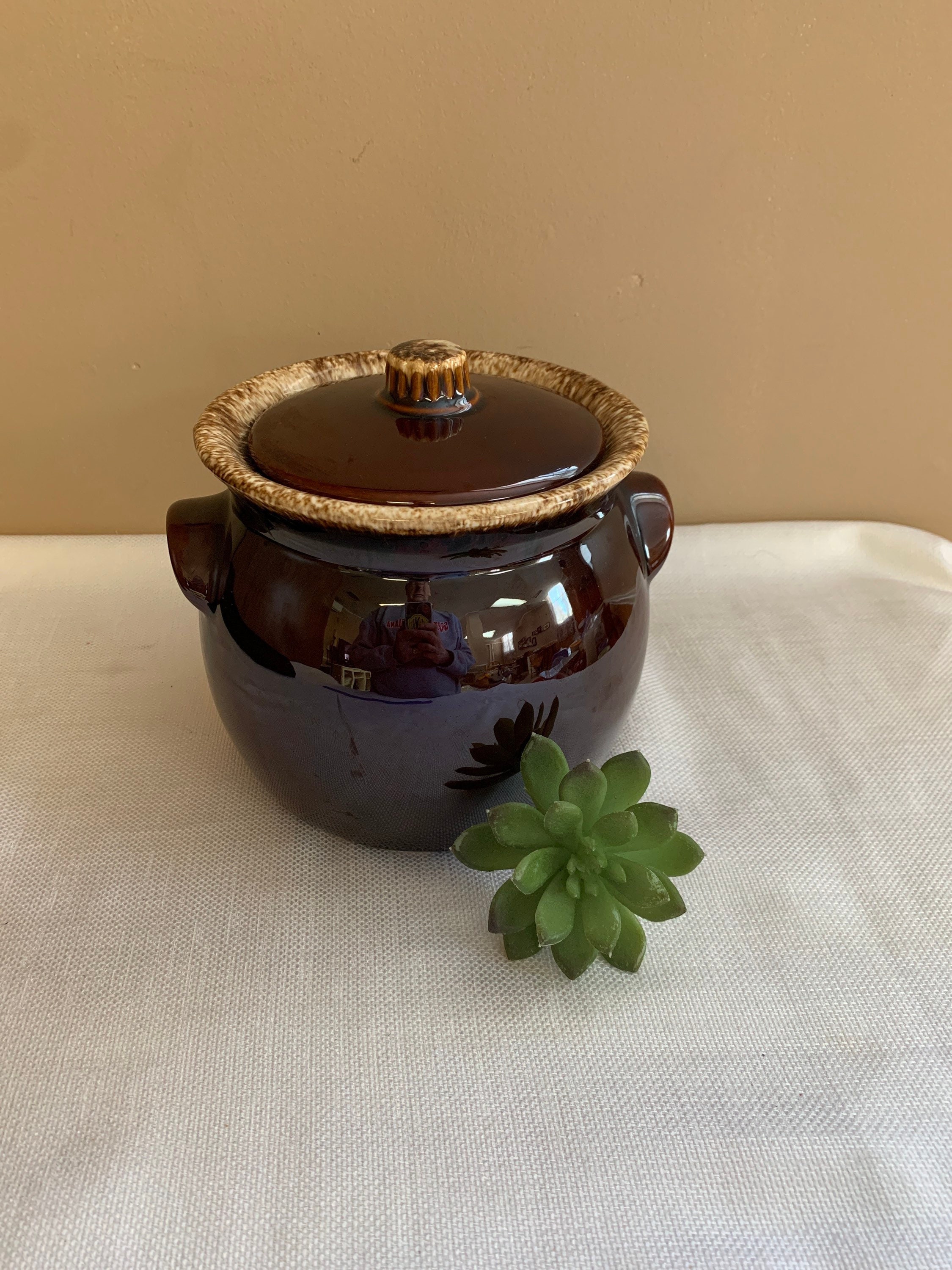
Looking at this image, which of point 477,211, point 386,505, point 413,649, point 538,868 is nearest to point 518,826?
point 538,868

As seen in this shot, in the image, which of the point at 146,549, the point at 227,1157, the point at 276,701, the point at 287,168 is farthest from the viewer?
the point at 146,549

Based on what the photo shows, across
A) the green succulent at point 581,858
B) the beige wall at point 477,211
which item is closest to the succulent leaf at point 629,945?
the green succulent at point 581,858

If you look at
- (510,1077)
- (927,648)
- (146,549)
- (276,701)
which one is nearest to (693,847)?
(510,1077)

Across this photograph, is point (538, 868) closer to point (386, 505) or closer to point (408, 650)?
point (408, 650)

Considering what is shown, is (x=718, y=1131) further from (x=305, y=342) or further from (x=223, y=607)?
(x=305, y=342)

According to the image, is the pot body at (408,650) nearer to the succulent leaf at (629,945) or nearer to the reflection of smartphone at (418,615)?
the reflection of smartphone at (418,615)
